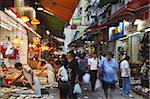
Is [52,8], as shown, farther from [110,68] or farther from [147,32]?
[110,68]

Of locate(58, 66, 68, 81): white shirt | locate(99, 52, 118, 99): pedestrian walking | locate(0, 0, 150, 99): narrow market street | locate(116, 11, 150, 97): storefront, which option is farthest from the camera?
locate(116, 11, 150, 97): storefront

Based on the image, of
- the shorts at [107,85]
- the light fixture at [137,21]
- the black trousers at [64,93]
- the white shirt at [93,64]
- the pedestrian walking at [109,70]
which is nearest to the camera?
the black trousers at [64,93]

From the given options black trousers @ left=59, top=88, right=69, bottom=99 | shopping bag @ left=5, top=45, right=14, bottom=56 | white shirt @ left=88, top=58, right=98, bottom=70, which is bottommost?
black trousers @ left=59, top=88, right=69, bottom=99

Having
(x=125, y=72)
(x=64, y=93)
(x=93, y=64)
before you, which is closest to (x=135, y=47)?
(x=93, y=64)

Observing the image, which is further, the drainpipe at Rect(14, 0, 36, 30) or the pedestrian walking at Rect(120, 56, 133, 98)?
the pedestrian walking at Rect(120, 56, 133, 98)

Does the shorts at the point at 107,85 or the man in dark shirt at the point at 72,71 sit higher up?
the man in dark shirt at the point at 72,71

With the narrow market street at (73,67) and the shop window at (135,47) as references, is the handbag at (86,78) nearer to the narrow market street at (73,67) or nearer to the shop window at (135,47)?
the narrow market street at (73,67)

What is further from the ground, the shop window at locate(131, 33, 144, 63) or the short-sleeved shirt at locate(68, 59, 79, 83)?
the shop window at locate(131, 33, 144, 63)

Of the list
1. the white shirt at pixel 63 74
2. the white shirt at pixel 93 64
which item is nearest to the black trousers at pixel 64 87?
the white shirt at pixel 63 74

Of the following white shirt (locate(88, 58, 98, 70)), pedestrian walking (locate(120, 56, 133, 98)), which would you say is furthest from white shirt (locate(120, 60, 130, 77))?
white shirt (locate(88, 58, 98, 70))

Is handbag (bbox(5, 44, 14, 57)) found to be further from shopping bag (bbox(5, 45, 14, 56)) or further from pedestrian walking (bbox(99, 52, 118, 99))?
pedestrian walking (bbox(99, 52, 118, 99))

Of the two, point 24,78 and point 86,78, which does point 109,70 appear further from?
point 24,78

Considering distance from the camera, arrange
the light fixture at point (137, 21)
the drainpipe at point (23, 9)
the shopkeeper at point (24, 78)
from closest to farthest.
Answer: the shopkeeper at point (24, 78) → the drainpipe at point (23, 9) → the light fixture at point (137, 21)

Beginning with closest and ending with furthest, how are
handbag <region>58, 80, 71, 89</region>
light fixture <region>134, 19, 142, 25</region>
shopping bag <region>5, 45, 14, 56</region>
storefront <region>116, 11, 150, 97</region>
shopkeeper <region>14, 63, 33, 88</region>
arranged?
handbag <region>58, 80, 71, 89</region>, shopkeeper <region>14, 63, 33, 88</region>, shopping bag <region>5, 45, 14, 56</region>, storefront <region>116, 11, 150, 97</region>, light fixture <region>134, 19, 142, 25</region>
